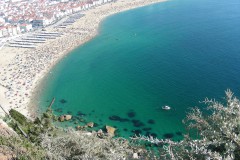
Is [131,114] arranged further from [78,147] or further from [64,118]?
[78,147]

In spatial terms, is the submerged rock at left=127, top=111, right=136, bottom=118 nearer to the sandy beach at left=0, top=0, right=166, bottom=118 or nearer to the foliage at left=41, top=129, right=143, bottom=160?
the sandy beach at left=0, top=0, right=166, bottom=118

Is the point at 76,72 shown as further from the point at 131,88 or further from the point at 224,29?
the point at 224,29

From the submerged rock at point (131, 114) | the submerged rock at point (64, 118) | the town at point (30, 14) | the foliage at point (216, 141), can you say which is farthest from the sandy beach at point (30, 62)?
the foliage at point (216, 141)

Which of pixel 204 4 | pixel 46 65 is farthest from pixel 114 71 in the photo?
pixel 204 4

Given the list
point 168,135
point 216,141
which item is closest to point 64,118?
point 168,135

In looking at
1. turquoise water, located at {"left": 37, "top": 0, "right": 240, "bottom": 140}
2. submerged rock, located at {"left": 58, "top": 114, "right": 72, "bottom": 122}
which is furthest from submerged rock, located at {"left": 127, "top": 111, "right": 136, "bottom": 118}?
submerged rock, located at {"left": 58, "top": 114, "right": 72, "bottom": 122}

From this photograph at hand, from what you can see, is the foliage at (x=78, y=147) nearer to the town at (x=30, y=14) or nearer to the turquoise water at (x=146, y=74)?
the turquoise water at (x=146, y=74)
